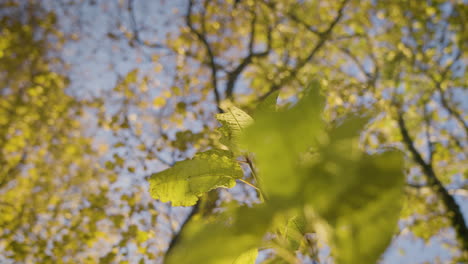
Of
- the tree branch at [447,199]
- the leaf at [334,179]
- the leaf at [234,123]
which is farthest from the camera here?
the tree branch at [447,199]

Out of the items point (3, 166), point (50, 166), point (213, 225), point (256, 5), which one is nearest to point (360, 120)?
point (213, 225)

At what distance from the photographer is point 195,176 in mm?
526

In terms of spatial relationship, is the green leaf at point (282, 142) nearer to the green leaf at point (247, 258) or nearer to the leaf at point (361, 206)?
the leaf at point (361, 206)

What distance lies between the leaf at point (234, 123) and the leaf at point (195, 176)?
0.04 m

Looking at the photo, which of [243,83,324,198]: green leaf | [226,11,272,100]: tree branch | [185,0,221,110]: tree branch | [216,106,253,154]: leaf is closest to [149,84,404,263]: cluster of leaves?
[243,83,324,198]: green leaf

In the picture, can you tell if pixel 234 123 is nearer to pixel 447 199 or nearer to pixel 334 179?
pixel 334 179

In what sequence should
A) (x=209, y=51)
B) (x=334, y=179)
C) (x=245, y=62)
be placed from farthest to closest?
(x=245, y=62) < (x=209, y=51) < (x=334, y=179)

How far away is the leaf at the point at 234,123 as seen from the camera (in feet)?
1.54

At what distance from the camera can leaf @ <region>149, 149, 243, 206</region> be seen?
1.68 feet

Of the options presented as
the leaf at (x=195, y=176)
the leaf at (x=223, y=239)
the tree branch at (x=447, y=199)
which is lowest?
the tree branch at (x=447, y=199)

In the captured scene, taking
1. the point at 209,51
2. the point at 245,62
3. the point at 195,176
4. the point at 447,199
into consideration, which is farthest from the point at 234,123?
the point at 447,199

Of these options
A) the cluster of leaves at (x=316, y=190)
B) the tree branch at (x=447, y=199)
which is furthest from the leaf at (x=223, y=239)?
the tree branch at (x=447, y=199)

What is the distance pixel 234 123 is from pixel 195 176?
129 millimetres

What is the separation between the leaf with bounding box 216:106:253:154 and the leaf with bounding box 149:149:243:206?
43 mm
